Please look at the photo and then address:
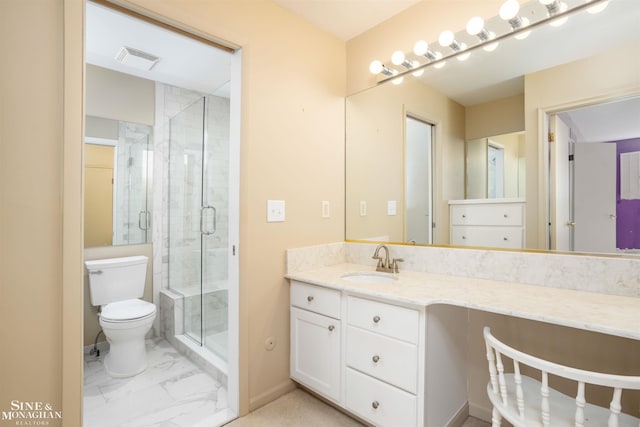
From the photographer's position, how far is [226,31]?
1659 mm

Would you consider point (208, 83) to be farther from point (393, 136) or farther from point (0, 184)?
point (0, 184)

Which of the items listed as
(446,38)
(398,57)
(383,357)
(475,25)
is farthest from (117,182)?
(475,25)

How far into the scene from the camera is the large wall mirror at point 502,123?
1374 millimetres

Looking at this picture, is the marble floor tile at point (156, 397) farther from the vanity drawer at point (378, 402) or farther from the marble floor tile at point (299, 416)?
the vanity drawer at point (378, 402)

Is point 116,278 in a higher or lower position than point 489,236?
lower

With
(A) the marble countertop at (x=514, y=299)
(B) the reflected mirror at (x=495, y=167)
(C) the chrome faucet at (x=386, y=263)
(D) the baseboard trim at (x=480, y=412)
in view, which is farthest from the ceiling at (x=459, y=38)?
(D) the baseboard trim at (x=480, y=412)

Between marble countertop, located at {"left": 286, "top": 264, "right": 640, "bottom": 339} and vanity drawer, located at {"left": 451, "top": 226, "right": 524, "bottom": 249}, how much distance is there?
20 centimetres

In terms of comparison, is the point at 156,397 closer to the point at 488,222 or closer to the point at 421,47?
the point at 488,222

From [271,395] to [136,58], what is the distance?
2.62 m

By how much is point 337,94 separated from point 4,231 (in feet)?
6.50

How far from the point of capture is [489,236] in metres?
1.69

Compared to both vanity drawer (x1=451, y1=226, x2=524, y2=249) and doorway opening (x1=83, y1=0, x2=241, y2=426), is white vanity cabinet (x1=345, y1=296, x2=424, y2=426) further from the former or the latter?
doorway opening (x1=83, y1=0, x2=241, y2=426)

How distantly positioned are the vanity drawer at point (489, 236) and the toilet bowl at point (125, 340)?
222 centimetres

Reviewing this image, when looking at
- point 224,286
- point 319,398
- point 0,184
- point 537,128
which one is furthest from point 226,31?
point 319,398
